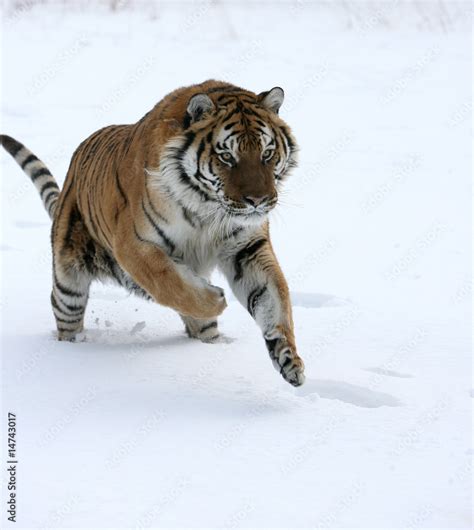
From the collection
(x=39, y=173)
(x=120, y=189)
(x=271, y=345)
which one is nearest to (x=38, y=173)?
(x=39, y=173)

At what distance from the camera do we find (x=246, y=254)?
12.6ft

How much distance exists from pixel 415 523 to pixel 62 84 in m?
8.27

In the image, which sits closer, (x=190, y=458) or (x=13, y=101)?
(x=190, y=458)

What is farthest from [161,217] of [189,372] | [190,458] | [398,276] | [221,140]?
[398,276]

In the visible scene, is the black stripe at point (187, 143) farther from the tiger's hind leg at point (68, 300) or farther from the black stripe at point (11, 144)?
the black stripe at point (11, 144)

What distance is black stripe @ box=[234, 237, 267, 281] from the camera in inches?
151

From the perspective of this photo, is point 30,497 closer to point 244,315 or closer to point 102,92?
point 244,315

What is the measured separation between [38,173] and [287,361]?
2152 mm

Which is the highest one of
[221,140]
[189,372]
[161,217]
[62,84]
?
[221,140]

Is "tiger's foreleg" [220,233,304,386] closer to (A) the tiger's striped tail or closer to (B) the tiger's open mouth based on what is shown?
(B) the tiger's open mouth

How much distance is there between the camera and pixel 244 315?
4.84 meters

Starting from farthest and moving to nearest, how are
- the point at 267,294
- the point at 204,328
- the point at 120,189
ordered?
the point at 204,328, the point at 120,189, the point at 267,294

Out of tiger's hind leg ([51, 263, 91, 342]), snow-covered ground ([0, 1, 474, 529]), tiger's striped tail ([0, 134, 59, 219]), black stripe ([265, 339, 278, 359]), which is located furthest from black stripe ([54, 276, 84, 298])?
black stripe ([265, 339, 278, 359])

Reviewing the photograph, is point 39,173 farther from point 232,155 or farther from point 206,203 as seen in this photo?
point 232,155
